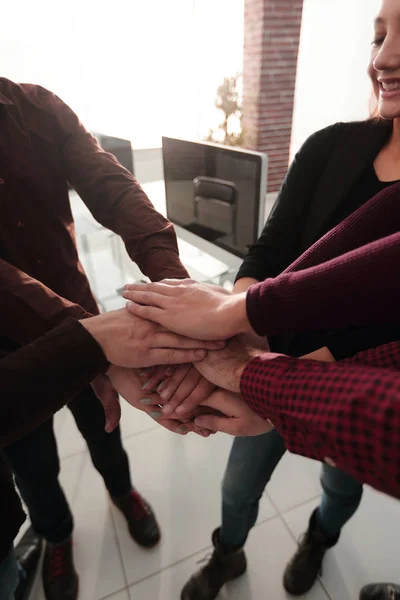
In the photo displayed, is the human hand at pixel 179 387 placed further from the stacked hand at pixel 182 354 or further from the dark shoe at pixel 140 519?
Result: the dark shoe at pixel 140 519

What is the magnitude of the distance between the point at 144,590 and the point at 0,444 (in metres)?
0.98

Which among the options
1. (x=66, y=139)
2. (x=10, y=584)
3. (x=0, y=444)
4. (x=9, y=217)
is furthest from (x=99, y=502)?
(x=66, y=139)

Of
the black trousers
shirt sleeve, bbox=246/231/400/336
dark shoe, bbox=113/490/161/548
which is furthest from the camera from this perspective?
dark shoe, bbox=113/490/161/548

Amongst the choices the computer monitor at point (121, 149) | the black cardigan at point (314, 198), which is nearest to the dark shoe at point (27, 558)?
the black cardigan at point (314, 198)

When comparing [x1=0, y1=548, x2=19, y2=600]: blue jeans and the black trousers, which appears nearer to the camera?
[x1=0, y1=548, x2=19, y2=600]: blue jeans

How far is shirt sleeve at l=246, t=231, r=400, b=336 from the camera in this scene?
1.78 feet

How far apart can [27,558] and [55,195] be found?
1281 mm

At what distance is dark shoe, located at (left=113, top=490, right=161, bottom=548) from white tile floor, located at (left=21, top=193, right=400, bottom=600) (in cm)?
4

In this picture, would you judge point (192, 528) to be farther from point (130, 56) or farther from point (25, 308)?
point (130, 56)

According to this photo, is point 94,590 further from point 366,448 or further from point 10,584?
point 366,448

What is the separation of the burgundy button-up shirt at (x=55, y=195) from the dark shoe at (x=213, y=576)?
3.16 feet

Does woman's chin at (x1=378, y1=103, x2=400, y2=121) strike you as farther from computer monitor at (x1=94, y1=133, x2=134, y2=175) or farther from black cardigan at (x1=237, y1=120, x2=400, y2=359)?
computer monitor at (x1=94, y1=133, x2=134, y2=175)

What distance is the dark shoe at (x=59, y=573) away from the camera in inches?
47.8

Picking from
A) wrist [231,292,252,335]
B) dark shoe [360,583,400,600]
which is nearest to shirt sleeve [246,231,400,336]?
wrist [231,292,252,335]
